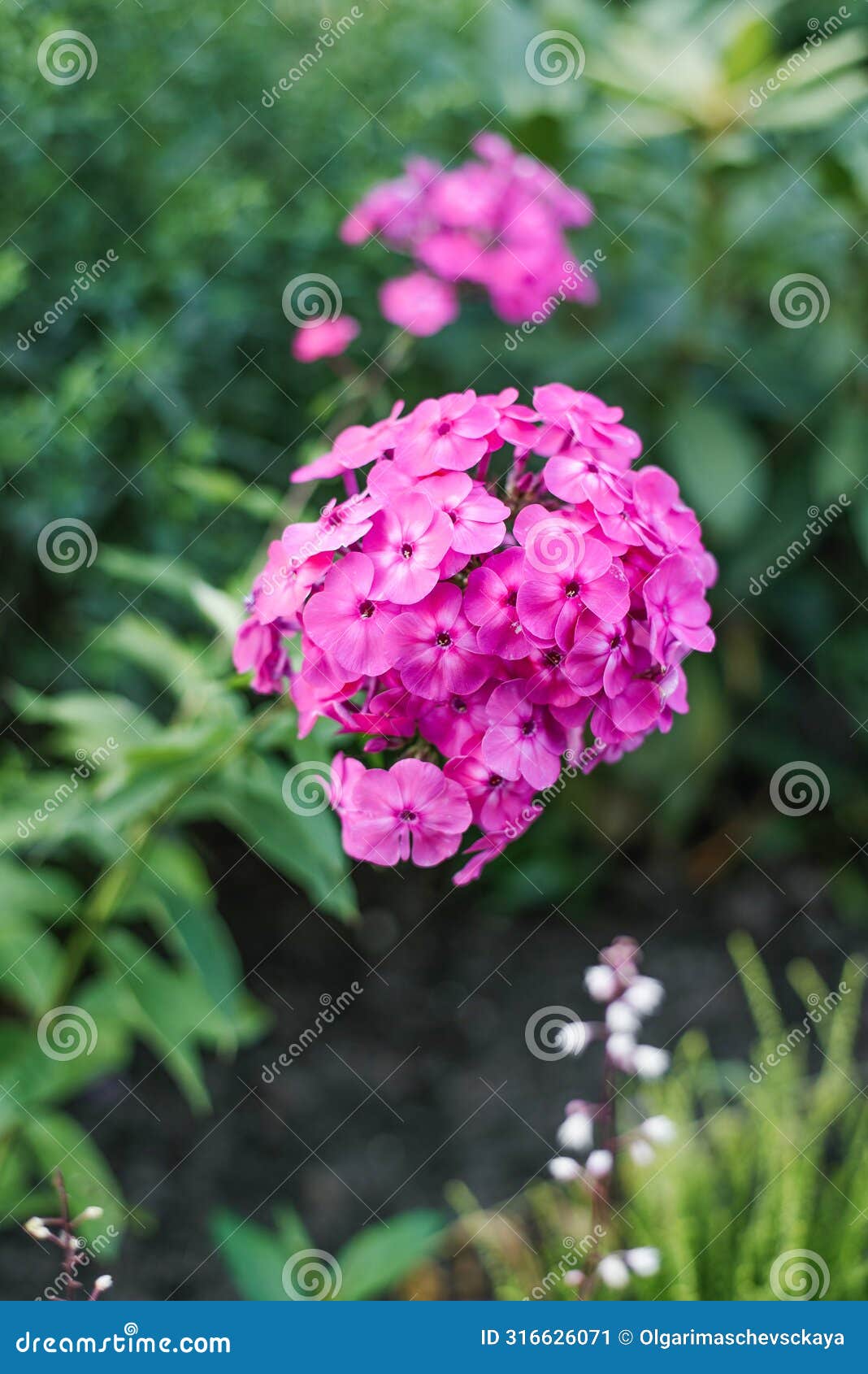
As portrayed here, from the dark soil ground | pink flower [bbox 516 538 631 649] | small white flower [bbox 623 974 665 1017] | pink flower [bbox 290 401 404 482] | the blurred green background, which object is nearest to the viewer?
pink flower [bbox 516 538 631 649]

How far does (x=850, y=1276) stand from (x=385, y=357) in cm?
210

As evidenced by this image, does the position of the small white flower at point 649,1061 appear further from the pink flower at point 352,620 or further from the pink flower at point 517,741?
the pink flower at point 352,620

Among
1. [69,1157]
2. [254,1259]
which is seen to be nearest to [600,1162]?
[254,1259]

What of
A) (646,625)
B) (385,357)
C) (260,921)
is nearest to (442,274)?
(385,357)

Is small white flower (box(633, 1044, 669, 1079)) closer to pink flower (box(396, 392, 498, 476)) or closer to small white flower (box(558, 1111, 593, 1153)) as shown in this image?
small white flower (box(558, 1111, 593, 1153))

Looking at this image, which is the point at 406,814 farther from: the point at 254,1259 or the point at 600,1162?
the point at 254,1259

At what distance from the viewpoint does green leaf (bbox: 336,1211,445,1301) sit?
192cm

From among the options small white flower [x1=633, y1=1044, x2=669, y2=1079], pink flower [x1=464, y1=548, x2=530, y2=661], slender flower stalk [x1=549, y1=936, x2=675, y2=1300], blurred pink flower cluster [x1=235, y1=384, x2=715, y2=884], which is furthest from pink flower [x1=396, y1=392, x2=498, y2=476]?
small white flower [x1=633, y1=1044, x2=669, y2=1079]

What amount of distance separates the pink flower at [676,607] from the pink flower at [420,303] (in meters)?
1.15

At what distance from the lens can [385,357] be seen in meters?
2.68

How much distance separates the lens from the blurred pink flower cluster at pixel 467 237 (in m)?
2.14

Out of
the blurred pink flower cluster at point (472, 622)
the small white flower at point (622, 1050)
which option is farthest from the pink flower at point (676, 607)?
the small white flower at point (622, 1050)

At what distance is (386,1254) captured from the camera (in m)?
1.97

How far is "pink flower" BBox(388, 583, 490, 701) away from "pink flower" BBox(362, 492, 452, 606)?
0.02 meters
